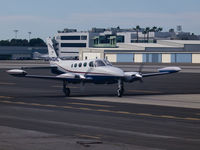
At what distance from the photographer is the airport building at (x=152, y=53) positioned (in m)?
132

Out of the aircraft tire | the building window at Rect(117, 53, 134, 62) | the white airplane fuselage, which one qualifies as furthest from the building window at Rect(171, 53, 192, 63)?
the aircraft tire

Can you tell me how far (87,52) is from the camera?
150625mm

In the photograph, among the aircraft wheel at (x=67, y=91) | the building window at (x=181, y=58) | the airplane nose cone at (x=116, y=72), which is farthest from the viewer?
the building window at (x=181, y=58)

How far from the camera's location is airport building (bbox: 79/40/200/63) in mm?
132500

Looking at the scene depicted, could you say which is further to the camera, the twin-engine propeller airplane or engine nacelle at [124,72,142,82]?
the twin-engine propeller airplane

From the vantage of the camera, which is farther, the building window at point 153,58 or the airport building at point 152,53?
the building window at point 153,58

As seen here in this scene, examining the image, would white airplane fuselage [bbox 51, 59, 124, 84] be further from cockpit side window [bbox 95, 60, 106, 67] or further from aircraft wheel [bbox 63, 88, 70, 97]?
aircraft wheel [bbox 63, 88, 70, 97]

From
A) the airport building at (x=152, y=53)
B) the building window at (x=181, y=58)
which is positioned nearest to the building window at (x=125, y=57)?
the airport building at (x=152, y=53)

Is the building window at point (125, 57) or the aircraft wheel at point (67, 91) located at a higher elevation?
the aircraft wheel at point (67, 91)

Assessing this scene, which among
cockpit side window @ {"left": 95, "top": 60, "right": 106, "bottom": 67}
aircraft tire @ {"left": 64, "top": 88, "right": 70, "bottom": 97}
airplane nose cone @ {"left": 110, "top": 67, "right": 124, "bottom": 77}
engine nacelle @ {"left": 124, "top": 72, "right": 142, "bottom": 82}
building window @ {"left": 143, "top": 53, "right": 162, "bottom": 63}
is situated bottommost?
building window @ {"left": 143, "top": 53, "right": 162, "bottom": 63}

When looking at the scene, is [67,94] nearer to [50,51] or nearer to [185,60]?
[50,51]

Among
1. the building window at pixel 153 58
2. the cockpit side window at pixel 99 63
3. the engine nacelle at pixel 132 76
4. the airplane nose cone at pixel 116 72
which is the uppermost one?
the cockpit side window at pixel 99 63

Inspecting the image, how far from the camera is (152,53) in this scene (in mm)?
138125

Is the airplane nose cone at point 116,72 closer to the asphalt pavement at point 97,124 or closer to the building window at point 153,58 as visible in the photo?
the asphalt pavement at point 97,124
